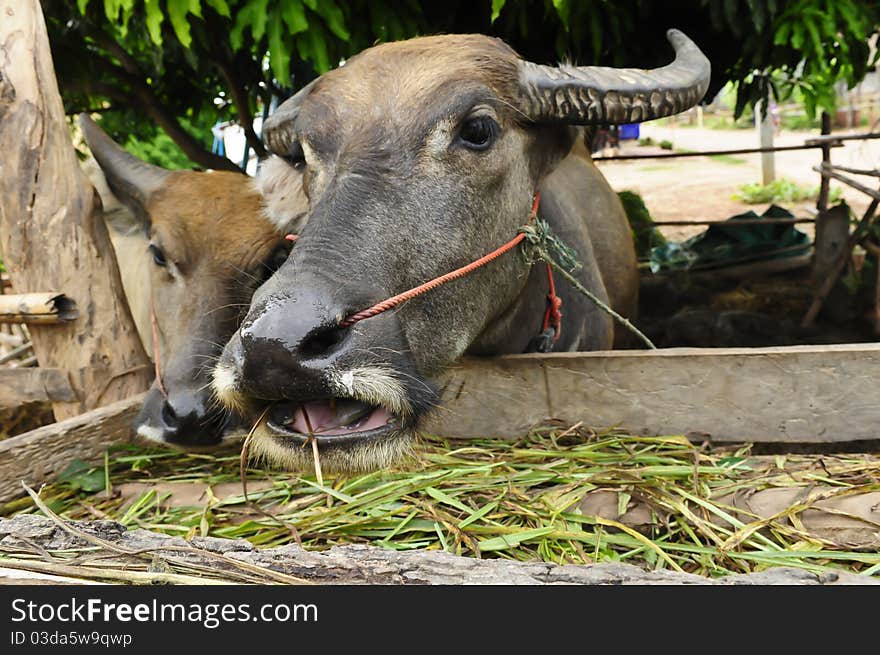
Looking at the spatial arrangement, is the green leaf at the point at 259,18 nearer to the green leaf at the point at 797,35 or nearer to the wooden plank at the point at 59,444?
the wooden plank at the point at 59,444

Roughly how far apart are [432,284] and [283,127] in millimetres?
1194

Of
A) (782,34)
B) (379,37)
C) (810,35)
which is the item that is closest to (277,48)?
(379,37)

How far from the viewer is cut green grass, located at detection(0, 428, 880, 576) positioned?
2258 mm

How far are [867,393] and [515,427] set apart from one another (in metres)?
1.24

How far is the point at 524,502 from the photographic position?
2.55 meters

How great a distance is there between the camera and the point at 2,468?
2766 mm

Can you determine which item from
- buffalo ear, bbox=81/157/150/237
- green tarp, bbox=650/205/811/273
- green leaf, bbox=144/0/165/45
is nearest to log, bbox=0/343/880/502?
buffalo ear, bbox=81/157/150/237

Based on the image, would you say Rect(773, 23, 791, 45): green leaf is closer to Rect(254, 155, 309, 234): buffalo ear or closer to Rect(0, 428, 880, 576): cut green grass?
Rect(0, 428, 880, 576): cut green grass

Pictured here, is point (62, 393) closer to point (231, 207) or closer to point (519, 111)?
point (231, 207)

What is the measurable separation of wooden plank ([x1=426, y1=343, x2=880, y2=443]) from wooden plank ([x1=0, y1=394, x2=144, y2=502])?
1293 mm

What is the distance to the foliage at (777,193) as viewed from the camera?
668 inches

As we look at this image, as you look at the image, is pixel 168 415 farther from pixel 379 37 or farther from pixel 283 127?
pixel 379 37

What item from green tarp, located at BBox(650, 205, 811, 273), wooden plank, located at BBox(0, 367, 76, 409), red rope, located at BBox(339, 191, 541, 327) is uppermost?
red rope, located at BBox(339, 191, 541, 327)

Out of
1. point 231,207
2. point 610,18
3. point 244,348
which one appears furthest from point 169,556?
point 610,18
